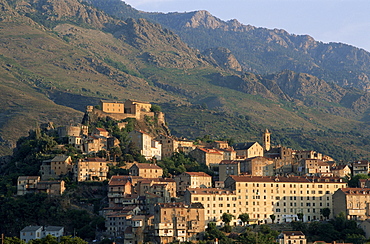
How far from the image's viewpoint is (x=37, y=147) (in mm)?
135125

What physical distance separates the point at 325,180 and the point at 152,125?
49.3 metres

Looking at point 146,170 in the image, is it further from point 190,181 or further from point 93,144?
point 93,144

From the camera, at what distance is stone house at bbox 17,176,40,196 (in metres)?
120

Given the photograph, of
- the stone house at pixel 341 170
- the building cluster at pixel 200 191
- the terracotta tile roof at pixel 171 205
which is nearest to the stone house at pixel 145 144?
the building cluster at pixel 200 191

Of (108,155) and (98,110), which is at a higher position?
(98,110)

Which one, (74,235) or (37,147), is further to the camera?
(37,147)

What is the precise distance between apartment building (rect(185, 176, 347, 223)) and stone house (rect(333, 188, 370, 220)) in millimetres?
3505

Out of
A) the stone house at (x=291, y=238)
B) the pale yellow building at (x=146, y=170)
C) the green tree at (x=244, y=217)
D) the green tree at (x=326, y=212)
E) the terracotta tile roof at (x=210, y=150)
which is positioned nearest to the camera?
the stone house at (x=291, y=238)

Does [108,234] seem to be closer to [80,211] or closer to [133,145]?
[80,211]

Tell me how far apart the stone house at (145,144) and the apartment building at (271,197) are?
25.1 m

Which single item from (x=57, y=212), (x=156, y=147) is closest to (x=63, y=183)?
(x=57, y=212)

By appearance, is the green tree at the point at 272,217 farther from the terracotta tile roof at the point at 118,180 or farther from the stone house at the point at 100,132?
the stone house at the point at 100,132

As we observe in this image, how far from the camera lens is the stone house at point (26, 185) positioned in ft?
395

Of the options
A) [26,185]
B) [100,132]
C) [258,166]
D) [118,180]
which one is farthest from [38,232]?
[258,166]
